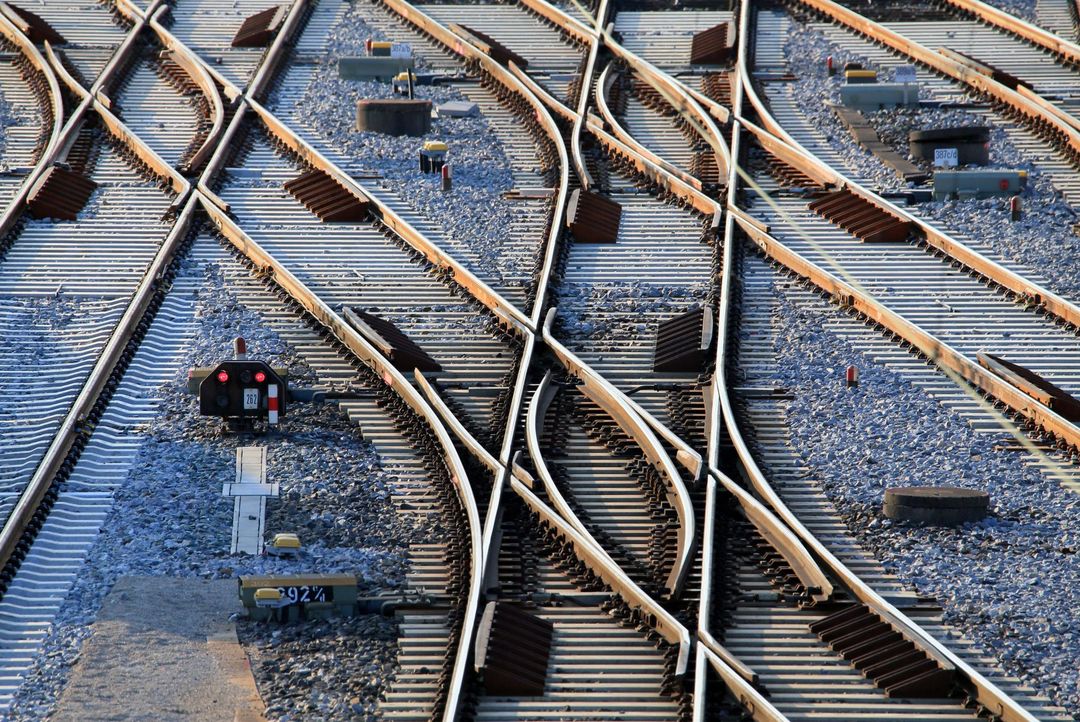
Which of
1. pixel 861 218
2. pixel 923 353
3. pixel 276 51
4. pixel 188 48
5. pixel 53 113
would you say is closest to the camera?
pixel 923 353

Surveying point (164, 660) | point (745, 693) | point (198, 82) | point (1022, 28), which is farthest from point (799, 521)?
point (1022, 28)

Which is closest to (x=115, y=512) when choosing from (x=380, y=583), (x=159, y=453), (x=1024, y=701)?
(x=159, y=453)

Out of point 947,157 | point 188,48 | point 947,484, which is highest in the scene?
point 188,48

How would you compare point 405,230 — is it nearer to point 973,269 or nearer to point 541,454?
point 541,454

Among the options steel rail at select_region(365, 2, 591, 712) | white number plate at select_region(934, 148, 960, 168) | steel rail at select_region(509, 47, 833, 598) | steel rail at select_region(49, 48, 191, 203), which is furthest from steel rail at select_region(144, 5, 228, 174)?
white number plate at select_region(934, 148, 960, 168)

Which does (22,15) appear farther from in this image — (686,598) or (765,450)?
(686,598)

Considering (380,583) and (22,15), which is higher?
(22,15)

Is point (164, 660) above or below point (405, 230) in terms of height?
below
